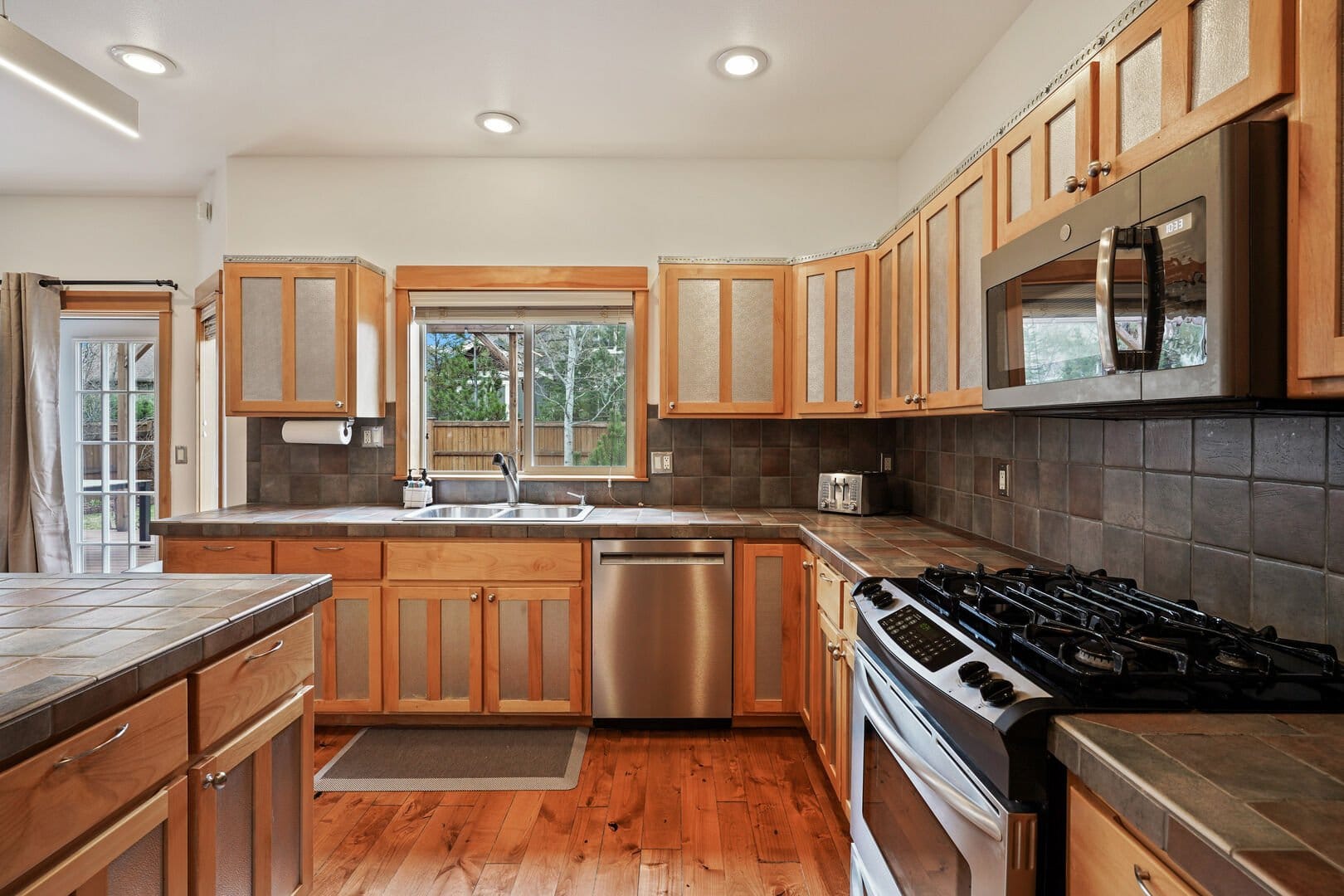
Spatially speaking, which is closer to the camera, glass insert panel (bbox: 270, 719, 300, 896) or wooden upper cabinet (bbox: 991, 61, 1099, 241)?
wooden upper cabinet (bbox: 991, 61, 1099, 241)

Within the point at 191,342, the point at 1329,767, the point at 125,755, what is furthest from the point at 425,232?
the point at 1329,767

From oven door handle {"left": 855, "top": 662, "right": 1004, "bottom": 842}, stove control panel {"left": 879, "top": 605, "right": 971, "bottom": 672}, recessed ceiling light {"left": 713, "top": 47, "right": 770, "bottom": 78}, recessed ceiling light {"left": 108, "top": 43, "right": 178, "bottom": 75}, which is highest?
recessed ceiling light {"left": 108, "top": 43, "right": 178, "bottom": 75}

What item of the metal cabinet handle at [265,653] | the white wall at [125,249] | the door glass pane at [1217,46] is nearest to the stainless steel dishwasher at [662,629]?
the metal cabinet handle at [265,653]

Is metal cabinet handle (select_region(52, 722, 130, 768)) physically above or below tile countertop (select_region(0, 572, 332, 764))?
below

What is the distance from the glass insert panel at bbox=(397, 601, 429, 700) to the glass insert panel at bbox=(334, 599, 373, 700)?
47 mm

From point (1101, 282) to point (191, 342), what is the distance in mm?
4362

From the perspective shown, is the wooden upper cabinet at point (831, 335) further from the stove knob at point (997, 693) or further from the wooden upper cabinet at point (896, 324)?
the stove knob at point (997, 693)

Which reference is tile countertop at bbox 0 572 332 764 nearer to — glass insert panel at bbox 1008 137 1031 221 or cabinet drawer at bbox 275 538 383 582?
cabinet drawer at bbox 275 538 383 582

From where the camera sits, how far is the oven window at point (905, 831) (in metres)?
1.11

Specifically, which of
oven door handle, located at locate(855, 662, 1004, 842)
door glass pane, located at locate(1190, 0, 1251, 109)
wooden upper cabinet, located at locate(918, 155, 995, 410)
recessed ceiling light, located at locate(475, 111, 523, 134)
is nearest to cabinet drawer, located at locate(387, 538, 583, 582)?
oven door handle, located at locate(855, 662, 1004, 842)

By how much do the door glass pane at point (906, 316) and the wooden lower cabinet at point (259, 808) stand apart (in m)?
2.13

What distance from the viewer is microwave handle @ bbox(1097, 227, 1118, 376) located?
1084 mm

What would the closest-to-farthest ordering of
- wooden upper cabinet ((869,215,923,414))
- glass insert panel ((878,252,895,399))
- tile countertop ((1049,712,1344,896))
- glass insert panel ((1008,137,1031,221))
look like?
tile countertop ((1049,712,1344,896)) < glass insert panel ((1008,137,1031,221)) < wooden upper cabinet ((869,215,923,414)) < glass insert panel ((878,252,895,399))

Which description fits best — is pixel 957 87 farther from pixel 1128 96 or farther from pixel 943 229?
pixel 1128 96
